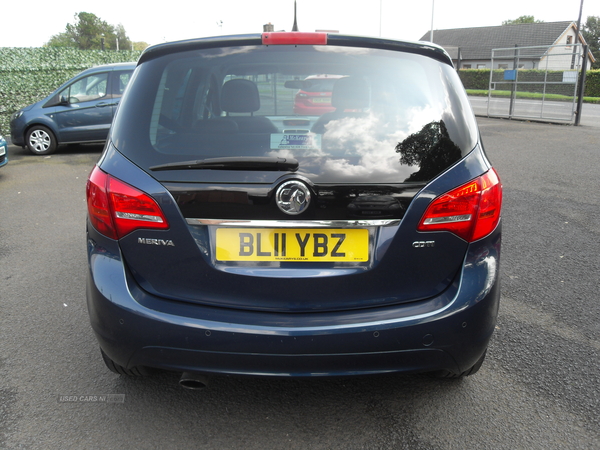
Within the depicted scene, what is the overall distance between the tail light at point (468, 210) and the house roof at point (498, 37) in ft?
217

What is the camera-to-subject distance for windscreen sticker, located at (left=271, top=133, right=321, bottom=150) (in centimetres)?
221

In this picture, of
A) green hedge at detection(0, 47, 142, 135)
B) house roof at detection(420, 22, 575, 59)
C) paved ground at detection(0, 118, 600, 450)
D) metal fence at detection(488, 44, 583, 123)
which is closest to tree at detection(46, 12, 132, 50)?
house roof at detection(420, 22, 575, 59)

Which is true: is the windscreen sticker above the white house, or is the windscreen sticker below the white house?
below

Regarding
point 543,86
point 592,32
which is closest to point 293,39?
point 543,86

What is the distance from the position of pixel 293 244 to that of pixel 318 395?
39.9 inches

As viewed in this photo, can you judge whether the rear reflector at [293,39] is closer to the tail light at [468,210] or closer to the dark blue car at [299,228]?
the dark blue car at [299,228]

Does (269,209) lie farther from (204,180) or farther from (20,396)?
(20,396)

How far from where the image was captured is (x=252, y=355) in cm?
218

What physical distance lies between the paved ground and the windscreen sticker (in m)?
1.11

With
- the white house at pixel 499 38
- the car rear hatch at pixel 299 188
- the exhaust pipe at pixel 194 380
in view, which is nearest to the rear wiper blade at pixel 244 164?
the car rear hatch at pixel 299 188

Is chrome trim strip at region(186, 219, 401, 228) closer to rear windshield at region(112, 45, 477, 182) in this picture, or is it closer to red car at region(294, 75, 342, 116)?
rear windshield at region(112, 45, 477, 182)

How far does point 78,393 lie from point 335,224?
170 centimetres

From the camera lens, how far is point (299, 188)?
7.04ft

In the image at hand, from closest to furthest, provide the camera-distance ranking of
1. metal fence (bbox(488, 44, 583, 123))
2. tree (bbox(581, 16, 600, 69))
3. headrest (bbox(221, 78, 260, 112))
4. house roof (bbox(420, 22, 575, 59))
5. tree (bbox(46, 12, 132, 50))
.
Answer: headrest (bbox(221, 78, 260, 112)) → metal fence (bbox(488, 44, 583, 123)) → house roof (bbox(420, 22, 575, 59)) → tree (bbox(581, 16, 600, 69)) → tree (bbox(46, 12, 132, 50))
